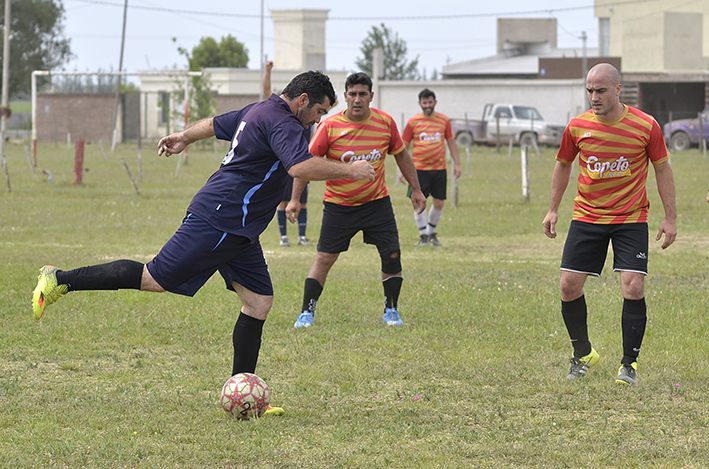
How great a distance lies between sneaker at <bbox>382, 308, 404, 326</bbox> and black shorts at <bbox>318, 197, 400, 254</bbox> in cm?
56

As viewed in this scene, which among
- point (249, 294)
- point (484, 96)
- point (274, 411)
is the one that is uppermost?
point (484, 96)

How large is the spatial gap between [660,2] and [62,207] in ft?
A: 158

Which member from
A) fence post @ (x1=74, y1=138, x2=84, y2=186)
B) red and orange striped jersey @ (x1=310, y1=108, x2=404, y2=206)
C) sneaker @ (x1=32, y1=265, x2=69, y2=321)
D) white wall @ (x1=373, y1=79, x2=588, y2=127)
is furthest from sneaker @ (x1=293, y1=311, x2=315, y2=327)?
white wall @ (x1=373, y1=79, x2=588, y2=127)

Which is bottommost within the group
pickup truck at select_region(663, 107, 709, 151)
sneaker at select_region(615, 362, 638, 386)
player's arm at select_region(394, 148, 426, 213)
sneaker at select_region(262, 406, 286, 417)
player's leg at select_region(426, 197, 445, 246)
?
sneaker at select_region(262, 406, 286, 417)

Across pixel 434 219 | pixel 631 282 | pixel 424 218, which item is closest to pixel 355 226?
pixel 631 282

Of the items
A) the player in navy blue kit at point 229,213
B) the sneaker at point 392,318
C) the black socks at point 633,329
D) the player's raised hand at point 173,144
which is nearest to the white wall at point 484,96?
the sneaker at point 392,318

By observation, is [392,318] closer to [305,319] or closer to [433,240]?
[305,319]

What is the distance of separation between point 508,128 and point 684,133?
7265 millimetres

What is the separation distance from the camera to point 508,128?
129ft

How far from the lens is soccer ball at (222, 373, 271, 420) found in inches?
208

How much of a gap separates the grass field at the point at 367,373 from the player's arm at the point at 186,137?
5.19ft

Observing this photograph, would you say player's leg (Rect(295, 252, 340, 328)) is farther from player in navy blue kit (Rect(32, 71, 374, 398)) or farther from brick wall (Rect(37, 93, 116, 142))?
brick wall (Rect(37, 93, 116, 142))

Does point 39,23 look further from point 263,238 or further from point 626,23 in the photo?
point 263,238

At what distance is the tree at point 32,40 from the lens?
66938 millimetres
